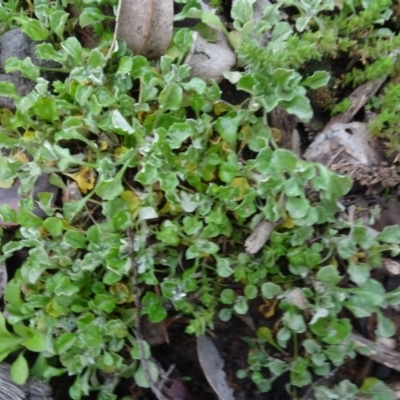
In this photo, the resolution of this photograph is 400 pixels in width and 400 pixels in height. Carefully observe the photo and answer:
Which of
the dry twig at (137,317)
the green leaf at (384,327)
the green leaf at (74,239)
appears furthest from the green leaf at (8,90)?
the green leaf at (384,327)

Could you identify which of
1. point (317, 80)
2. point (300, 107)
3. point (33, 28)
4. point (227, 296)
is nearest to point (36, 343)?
point (227, 296)

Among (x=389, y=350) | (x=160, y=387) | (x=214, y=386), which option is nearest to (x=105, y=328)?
(x=160, y=387)

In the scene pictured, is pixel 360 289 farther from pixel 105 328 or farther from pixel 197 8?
pixel 197 8

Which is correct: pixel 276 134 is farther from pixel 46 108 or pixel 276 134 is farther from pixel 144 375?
pixel 144 375

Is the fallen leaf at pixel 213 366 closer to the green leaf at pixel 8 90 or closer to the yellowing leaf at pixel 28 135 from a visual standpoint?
the yellowing leaf at pixel 28 135

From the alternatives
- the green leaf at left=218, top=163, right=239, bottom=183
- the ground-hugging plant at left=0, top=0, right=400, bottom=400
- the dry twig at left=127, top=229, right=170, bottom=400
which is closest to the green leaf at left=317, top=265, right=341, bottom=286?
the ground-hugging plant at left=0, top=0, right=400, bottom=400

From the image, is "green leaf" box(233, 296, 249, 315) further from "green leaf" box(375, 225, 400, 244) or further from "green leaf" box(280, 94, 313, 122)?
"green leaf" box(280, 94, 313, 122)
